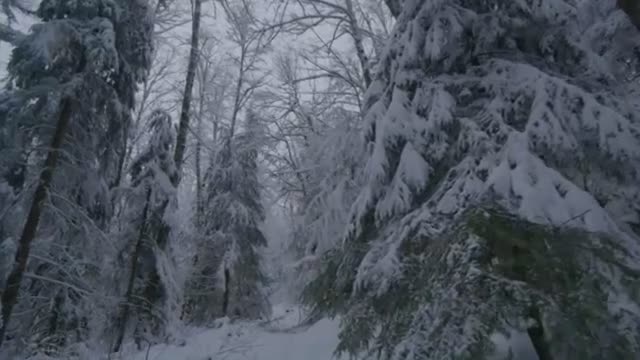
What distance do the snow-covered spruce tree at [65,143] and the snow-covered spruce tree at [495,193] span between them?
13.6 feet

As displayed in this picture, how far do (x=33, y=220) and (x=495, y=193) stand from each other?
606 centimetres

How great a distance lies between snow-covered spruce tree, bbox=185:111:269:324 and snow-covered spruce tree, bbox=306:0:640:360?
13240mm

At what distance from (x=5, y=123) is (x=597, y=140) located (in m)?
7.09

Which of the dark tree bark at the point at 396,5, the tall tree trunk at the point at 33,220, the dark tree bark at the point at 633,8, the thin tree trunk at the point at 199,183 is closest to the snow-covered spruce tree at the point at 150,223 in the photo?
the tall tree trunk at the point at 33,220

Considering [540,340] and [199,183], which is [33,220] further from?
[199,183]

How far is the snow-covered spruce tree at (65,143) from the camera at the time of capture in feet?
21.4

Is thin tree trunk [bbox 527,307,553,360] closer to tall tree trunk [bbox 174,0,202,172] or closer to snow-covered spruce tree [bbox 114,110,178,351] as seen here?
snow-covered spruce tree [bbox 114,110,178,351]

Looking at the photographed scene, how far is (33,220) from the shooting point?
661 cm

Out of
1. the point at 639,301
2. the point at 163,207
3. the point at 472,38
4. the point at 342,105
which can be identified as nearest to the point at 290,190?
the point at 342,105

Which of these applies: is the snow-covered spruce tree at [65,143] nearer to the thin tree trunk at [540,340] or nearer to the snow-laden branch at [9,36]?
the snow-laden branch at [9,36]

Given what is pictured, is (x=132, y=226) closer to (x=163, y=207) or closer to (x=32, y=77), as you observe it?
(x=163, y=207)

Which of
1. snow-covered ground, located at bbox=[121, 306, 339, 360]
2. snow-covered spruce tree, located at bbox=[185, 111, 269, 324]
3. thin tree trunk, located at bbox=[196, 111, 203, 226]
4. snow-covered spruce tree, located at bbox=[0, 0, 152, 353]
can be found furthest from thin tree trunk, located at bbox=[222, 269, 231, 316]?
snow-covered spruce tree, located at bbox=[0, 0, 152, 353]

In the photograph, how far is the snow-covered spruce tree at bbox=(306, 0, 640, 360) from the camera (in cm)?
343

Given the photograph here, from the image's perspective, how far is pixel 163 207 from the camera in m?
11.7
